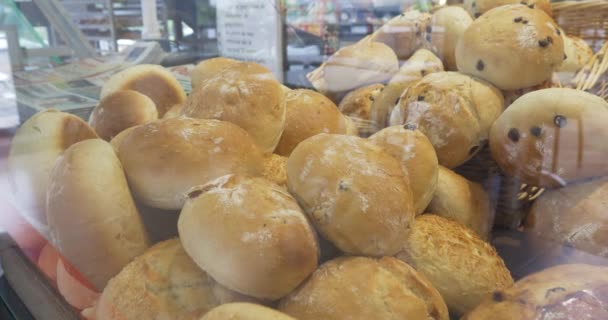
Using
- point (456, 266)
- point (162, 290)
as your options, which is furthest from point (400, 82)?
point (162, 290)

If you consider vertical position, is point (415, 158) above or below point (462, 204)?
above

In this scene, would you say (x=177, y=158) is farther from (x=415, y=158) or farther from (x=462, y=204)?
(x=462, y=204)

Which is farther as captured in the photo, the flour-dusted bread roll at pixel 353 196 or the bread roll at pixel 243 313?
the flour-dusted bread roll at pixel 353 196

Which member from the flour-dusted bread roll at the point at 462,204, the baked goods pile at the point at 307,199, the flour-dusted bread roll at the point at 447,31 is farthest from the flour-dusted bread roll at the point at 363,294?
the flour-dusted bread roll at the point at 447,31

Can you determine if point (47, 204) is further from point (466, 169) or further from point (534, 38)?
point (534, 38)

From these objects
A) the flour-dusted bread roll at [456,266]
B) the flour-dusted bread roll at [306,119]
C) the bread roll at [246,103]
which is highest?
the bread roll at [246,103]

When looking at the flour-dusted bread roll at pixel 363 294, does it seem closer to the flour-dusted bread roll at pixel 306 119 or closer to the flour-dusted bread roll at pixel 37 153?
the flour-dusted bread roll at pixel 306 119
